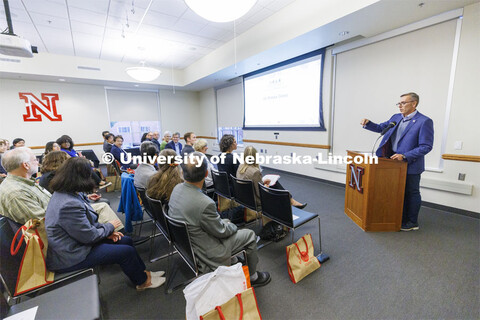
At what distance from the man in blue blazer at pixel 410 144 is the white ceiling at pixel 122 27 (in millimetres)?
2712

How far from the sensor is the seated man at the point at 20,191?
1495 mm

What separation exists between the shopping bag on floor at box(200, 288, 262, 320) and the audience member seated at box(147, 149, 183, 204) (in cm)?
122

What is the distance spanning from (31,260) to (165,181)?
105cm

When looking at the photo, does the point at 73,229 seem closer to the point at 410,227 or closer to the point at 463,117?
the point at 410,227

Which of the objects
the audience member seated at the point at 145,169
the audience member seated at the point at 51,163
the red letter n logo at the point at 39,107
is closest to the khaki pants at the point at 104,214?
the audience member seated at the point at 145,169

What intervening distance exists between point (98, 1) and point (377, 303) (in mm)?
5204

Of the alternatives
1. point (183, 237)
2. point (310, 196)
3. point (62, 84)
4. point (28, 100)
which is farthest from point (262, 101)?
point (28, 100)

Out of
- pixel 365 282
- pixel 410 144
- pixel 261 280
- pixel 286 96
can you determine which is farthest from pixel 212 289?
pixel 286 96

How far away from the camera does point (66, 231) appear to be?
140cm

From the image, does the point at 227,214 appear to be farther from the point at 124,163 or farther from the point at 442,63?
the point at 442,63

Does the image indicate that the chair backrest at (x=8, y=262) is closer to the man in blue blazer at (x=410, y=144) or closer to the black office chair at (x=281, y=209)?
the black office chair at (x=281, y=209)

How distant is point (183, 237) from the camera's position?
4.74ft

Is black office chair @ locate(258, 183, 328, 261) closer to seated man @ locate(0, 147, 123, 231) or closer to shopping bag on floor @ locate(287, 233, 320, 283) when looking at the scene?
shopping bag on floor @ locate(287, 233, 320, 283)

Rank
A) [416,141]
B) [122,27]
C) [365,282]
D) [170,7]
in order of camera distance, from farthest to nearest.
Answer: [122,27] < [170,7] < [416,141] < [365,282]
